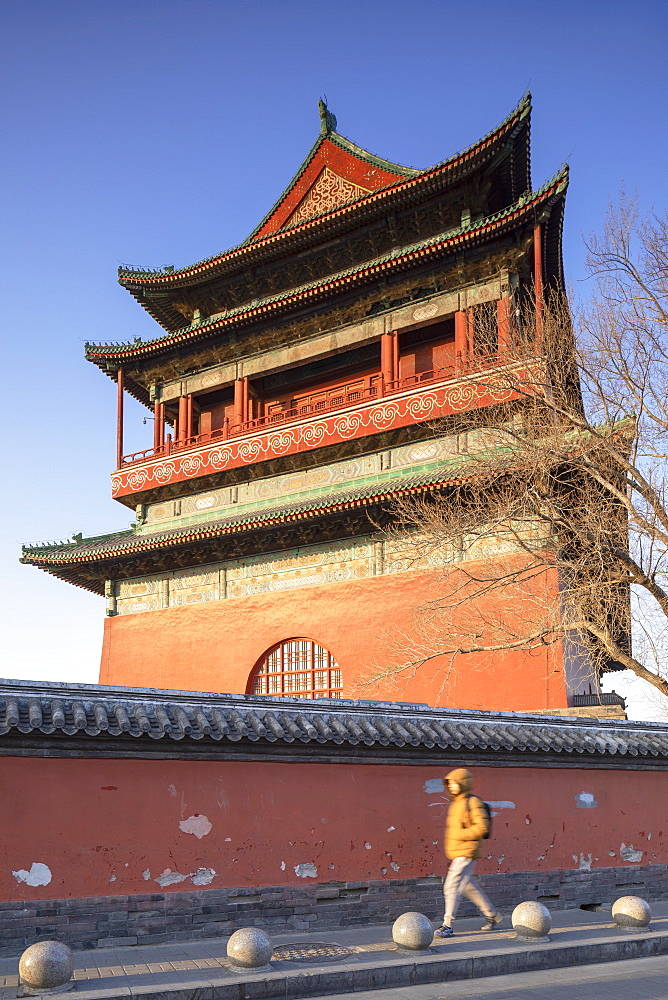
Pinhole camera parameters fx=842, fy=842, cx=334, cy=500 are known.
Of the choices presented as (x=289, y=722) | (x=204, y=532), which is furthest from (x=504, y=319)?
(x=289, y=722)

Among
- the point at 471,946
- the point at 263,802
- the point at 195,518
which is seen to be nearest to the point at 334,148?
the point at 195,518

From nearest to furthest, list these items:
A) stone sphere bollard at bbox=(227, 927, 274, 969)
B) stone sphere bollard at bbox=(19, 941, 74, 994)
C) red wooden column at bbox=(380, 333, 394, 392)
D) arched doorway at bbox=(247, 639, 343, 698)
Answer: stone sphere bollard at bbox=(19, 941, 74, 994), stone sphere bollard at bbox=(227, 927, 274, 969), arched doorway at bbox=(247, 639, 343, 698), red wooden column at bbox=(380, 333, 394, 392)

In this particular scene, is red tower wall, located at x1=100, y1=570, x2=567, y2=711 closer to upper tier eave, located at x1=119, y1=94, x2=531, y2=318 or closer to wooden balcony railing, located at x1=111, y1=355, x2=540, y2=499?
wooden balcony railing, located at x1=111, y1=355, x2=540, y2=499

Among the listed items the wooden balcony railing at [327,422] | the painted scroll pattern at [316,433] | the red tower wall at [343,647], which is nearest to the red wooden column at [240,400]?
the wooden balcony railing at [327,422]

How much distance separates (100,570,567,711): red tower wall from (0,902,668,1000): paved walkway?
5.82 metres

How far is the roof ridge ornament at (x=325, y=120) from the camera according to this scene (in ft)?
62.4

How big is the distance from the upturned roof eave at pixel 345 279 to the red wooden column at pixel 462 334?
119 centimetres

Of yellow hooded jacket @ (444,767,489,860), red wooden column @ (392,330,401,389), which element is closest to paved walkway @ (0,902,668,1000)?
yellow hooded jacket @ (444,767,489,860)

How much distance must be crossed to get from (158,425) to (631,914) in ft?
47.3

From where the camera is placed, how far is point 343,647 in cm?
1408

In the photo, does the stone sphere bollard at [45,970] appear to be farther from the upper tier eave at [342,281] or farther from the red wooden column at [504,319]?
the upper tier eave at [342,281]

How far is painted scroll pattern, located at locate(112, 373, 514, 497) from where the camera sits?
45.6 feet

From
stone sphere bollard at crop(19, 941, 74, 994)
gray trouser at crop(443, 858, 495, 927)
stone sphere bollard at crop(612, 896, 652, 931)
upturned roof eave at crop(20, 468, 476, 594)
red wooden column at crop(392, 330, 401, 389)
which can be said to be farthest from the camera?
red wooden column at crop(392, 330, 401, 389)

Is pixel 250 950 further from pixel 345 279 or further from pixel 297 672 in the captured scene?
pixel 345 279
